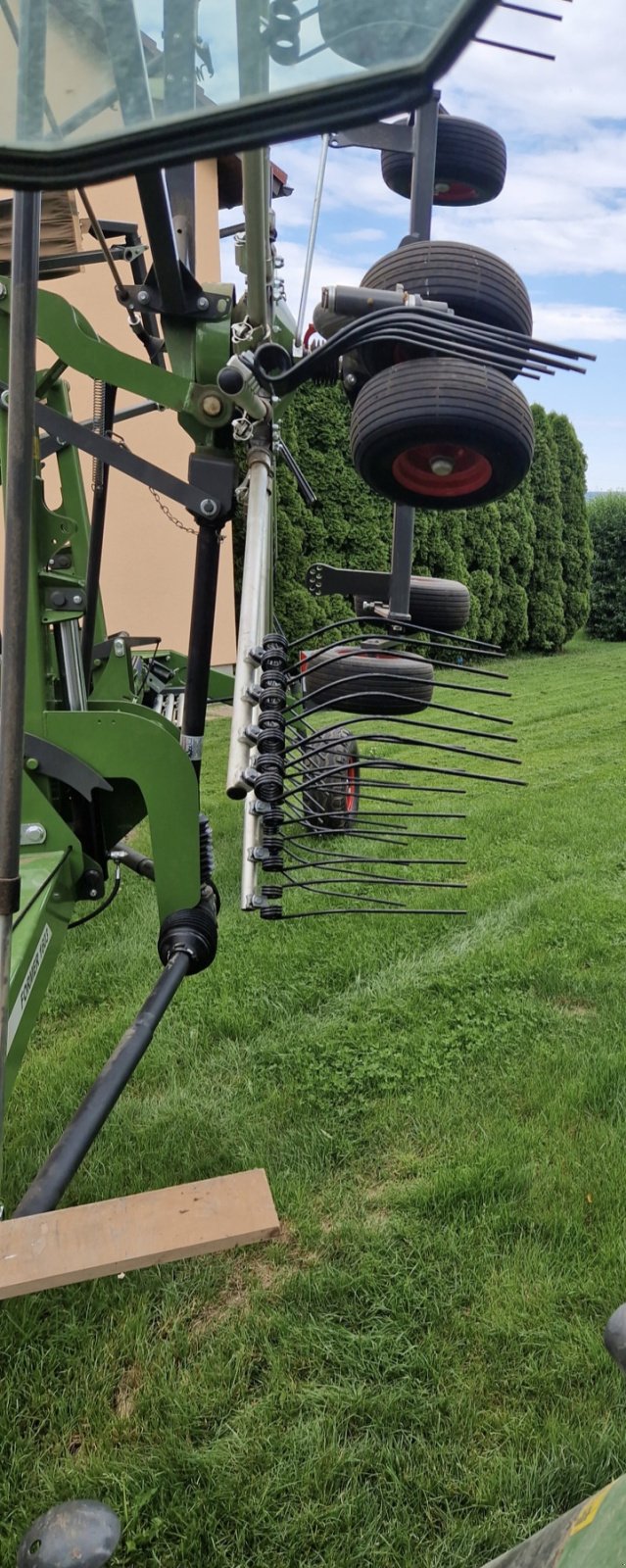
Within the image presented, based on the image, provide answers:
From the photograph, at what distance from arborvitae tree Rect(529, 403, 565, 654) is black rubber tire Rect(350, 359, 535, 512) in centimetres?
1258

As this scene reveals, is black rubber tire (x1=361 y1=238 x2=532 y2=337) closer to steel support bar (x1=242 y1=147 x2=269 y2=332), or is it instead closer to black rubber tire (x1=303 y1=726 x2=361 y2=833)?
steel support bar (x1=242 y1=147 x2=269 y2=332)

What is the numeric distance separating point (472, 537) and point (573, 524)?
3.43 m

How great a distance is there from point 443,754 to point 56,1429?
20.3 ft

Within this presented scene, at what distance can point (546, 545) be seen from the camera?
47.1ft

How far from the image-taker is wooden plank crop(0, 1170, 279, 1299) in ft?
3.68

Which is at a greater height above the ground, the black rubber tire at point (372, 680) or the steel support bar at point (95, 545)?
the steel support bar at point (95, 545)

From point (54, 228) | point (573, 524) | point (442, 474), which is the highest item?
Result: point (573, 524)

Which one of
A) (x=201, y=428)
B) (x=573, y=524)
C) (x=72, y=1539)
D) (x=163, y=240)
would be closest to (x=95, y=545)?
(x=201, y=428)

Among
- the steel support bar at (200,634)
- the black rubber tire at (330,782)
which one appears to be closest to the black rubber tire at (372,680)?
the black rubber tire at (330,782)

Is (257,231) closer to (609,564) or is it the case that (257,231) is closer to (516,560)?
(516,560)

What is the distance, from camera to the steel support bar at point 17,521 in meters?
0.90

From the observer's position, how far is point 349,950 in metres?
3.73

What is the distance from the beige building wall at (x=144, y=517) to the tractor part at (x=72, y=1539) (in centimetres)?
709

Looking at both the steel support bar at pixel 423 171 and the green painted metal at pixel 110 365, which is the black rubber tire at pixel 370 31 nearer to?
the green painted metal at pixel 110 365
